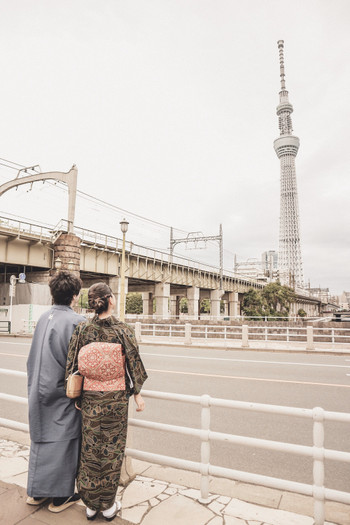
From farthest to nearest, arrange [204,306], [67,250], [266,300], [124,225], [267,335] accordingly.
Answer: [204,306] → [266,300] → [67,250] → [124,225] → [267,335]

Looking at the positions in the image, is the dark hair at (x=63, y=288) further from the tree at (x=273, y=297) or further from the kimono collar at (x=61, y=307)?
the tree at (x=273, y=297)

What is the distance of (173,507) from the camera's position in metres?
2.91

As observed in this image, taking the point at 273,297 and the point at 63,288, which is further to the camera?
the point at 273,297

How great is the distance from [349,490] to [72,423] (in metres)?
3.01

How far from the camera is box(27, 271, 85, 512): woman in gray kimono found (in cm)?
279

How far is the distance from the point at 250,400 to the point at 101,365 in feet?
17.2

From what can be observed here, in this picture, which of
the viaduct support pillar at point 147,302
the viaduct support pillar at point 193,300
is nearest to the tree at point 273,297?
the viaduct support pillar at point 193,300

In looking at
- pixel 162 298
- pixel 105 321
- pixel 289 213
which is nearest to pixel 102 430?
pixel 105 321

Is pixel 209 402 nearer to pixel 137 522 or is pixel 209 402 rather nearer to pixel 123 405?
pixel 123 405

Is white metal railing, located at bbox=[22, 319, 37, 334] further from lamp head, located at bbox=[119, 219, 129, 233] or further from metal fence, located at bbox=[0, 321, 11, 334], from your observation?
lamp head, located at bbox=[119, 219, 129, 233]

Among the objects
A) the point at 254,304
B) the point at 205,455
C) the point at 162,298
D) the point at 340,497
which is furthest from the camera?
the point at 254,304

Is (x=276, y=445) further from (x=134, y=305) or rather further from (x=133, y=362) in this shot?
(x=134, y=305)

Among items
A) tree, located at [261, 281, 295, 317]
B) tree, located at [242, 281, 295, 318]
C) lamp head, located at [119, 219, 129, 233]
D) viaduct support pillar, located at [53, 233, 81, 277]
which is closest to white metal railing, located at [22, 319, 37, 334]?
viaduct support pillar, located at [53, 233, 81, 277]

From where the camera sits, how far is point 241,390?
779cm
